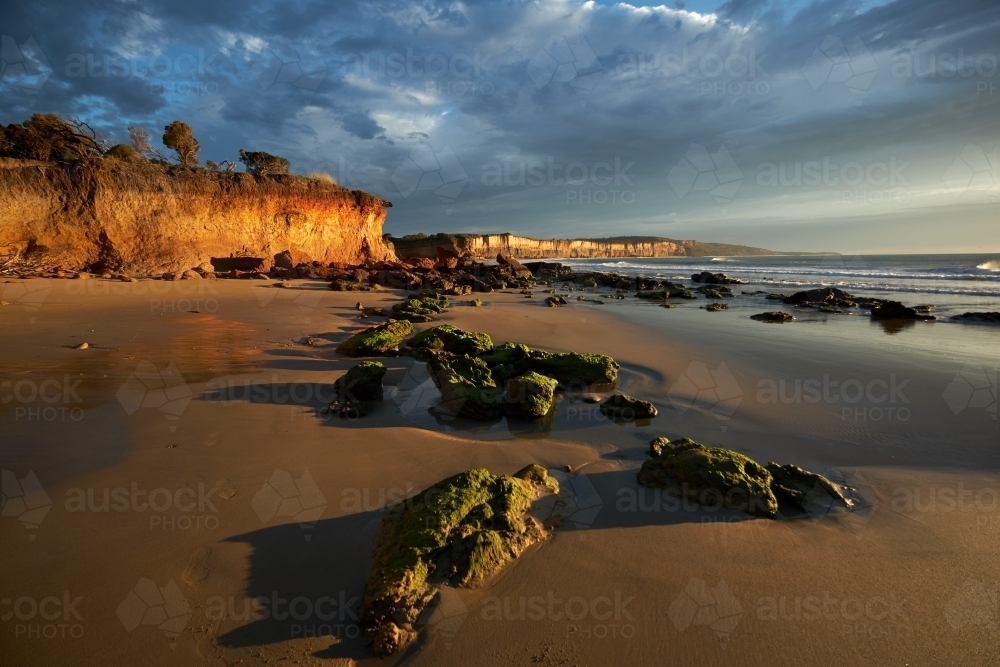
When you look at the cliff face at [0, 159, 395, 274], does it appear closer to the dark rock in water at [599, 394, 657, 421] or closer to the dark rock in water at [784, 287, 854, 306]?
the dark rock in water at [599, 394, 657, 421]

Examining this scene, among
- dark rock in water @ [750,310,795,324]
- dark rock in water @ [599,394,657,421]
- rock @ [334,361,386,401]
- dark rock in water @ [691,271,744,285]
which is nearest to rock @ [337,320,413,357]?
rock @ [334,361,386,401]

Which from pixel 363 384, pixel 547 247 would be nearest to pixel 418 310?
pixel 363 384

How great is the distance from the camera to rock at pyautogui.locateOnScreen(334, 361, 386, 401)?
192 inches

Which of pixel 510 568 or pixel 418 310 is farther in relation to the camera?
pixel 418 310

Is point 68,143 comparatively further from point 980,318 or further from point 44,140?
point 980,318

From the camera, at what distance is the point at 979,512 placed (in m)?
2.92

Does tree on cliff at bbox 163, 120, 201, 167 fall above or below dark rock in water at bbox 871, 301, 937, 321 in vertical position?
above

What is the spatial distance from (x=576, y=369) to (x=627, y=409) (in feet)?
4.25

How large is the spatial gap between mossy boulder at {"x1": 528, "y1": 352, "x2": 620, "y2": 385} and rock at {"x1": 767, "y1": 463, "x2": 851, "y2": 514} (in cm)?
278

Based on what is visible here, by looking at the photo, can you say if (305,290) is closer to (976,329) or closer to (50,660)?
(50,660)

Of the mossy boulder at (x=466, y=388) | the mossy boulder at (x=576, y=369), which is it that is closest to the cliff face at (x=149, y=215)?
the mossy boulder at (x=466, y=388)

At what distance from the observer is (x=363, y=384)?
4914 millimetres

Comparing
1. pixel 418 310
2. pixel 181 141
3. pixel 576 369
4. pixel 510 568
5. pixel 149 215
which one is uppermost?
pixel 181 141

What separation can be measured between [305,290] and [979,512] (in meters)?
17.7
